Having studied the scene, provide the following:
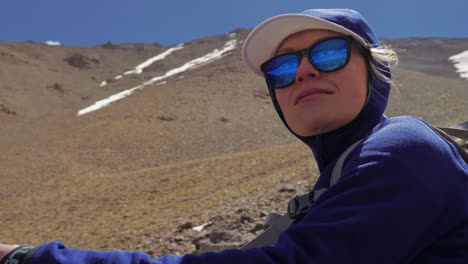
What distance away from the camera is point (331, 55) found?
1.95 meters

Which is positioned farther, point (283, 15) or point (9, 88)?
point (9, 88)

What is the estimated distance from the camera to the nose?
6.56 ft

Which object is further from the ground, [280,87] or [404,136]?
[280,87]

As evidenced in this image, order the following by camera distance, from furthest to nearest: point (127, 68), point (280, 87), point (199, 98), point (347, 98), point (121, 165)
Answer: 1. point (127, 68)
2. point (199, 98)
3. point (121, 165)
4. point (280, 87)
5. point (347, 98)

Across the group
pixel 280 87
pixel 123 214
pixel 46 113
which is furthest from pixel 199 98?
pixel 280 87

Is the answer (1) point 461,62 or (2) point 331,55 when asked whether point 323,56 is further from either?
(1) point 461,62

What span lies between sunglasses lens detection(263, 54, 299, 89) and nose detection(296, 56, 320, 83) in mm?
31

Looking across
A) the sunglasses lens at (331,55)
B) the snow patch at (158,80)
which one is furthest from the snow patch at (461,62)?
the sunglasses lens at (331,55)

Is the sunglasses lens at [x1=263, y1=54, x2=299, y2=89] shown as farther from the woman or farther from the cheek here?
the woman

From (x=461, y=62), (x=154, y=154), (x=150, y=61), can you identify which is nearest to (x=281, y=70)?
(x=154, y=154)

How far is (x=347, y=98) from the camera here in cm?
192

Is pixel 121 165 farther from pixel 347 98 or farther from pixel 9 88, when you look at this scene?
pixel 9 88

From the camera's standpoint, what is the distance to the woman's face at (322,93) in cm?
193

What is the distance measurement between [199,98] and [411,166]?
34649 millimetres
